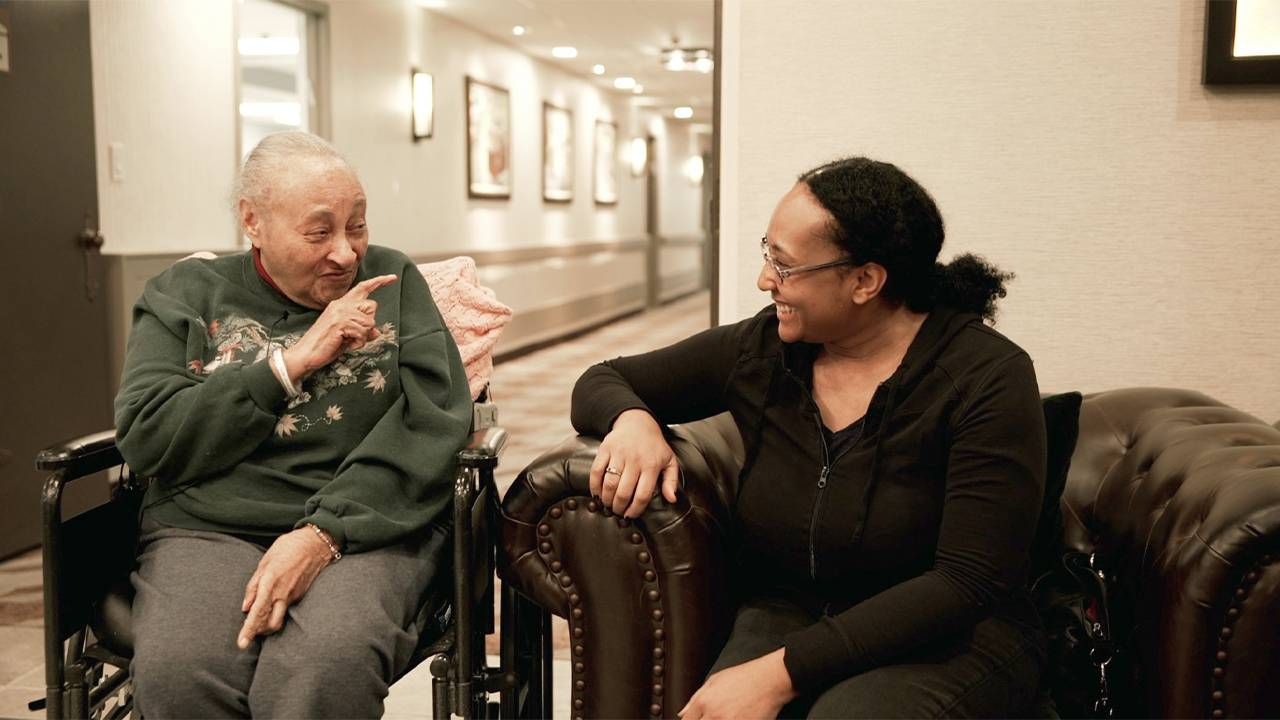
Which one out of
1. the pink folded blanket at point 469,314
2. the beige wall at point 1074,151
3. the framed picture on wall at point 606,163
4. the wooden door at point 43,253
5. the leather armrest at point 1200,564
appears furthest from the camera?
the framed picture on wall at point 606,163

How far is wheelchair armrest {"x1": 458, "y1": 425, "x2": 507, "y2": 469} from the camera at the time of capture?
1.79 meters

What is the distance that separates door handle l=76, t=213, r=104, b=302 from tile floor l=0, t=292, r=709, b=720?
99cm

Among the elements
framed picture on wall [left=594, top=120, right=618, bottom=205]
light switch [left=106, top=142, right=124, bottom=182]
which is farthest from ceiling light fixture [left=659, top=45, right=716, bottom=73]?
light switch [left=106, top=142, right=124, bottom=182]

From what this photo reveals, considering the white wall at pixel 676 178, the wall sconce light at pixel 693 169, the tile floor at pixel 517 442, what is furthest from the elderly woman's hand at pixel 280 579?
the wall sconce light at pixel 693 169

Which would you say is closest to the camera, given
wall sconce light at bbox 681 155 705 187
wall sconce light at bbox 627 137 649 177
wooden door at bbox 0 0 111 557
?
wooden door at bbox 0 0 111 557

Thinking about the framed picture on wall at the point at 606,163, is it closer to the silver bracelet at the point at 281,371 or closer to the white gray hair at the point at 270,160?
the white gray hair at the point at 270,160

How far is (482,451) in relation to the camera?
1804 millimetres

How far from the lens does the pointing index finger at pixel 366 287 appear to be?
189 cm

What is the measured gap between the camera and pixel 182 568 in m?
1.79

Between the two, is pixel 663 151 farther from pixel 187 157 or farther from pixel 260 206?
pixel 260 206

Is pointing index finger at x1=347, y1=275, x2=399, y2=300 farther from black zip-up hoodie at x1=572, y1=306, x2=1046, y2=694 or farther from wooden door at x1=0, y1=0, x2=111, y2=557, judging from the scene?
wooden door at x1=0, y1=0, x2=111, y2=557

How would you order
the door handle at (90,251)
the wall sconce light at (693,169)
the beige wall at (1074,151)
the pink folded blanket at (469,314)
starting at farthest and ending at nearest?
1. the wall sconce light at (693,169)
2. the door handle at (90,251)
3. the beige wall at (1074,151)
4. the pink folded blanket at (469,314)

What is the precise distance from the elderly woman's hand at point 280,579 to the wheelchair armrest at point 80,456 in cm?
32

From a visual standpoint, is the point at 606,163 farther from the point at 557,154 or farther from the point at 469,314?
the point at 469,314
